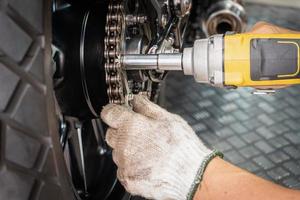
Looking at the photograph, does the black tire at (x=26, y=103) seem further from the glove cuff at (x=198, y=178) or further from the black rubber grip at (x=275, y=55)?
the black rubber grip at (x=275, y=55)

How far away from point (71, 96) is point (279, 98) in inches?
34.1

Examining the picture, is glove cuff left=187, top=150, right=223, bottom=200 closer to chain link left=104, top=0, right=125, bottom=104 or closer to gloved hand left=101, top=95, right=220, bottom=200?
gloved hand left=101, top=95, right=220, bottom=200

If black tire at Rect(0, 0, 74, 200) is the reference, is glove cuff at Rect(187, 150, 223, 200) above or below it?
below

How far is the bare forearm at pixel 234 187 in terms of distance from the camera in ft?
1.81

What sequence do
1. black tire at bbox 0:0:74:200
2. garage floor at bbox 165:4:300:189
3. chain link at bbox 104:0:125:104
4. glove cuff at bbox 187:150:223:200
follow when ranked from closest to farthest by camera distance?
→ black tire at bbox 0:0:74:200, glove cuff at bbox 187:150:223:200, chain link at bbox 104:0:125:104, garage floor at bbox 165:4:300:189

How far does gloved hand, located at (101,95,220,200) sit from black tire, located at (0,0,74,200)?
13 cm

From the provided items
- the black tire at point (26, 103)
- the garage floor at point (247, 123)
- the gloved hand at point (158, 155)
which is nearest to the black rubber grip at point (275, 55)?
the gloved hand at point (158, 155)

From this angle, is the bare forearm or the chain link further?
the chain link

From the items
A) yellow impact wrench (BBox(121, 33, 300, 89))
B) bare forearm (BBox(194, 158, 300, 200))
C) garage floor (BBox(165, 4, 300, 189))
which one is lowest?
garage floor (BBox(165, 4, 300, 189))

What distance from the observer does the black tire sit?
464 mm

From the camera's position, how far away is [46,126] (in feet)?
1.62

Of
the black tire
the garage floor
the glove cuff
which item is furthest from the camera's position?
the garage floor

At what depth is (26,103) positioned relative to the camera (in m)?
0.48

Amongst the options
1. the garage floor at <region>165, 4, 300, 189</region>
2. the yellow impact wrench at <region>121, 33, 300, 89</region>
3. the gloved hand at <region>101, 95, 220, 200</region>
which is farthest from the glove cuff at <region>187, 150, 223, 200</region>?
the garage floor at <region>165, 4, 300, 189</region>
